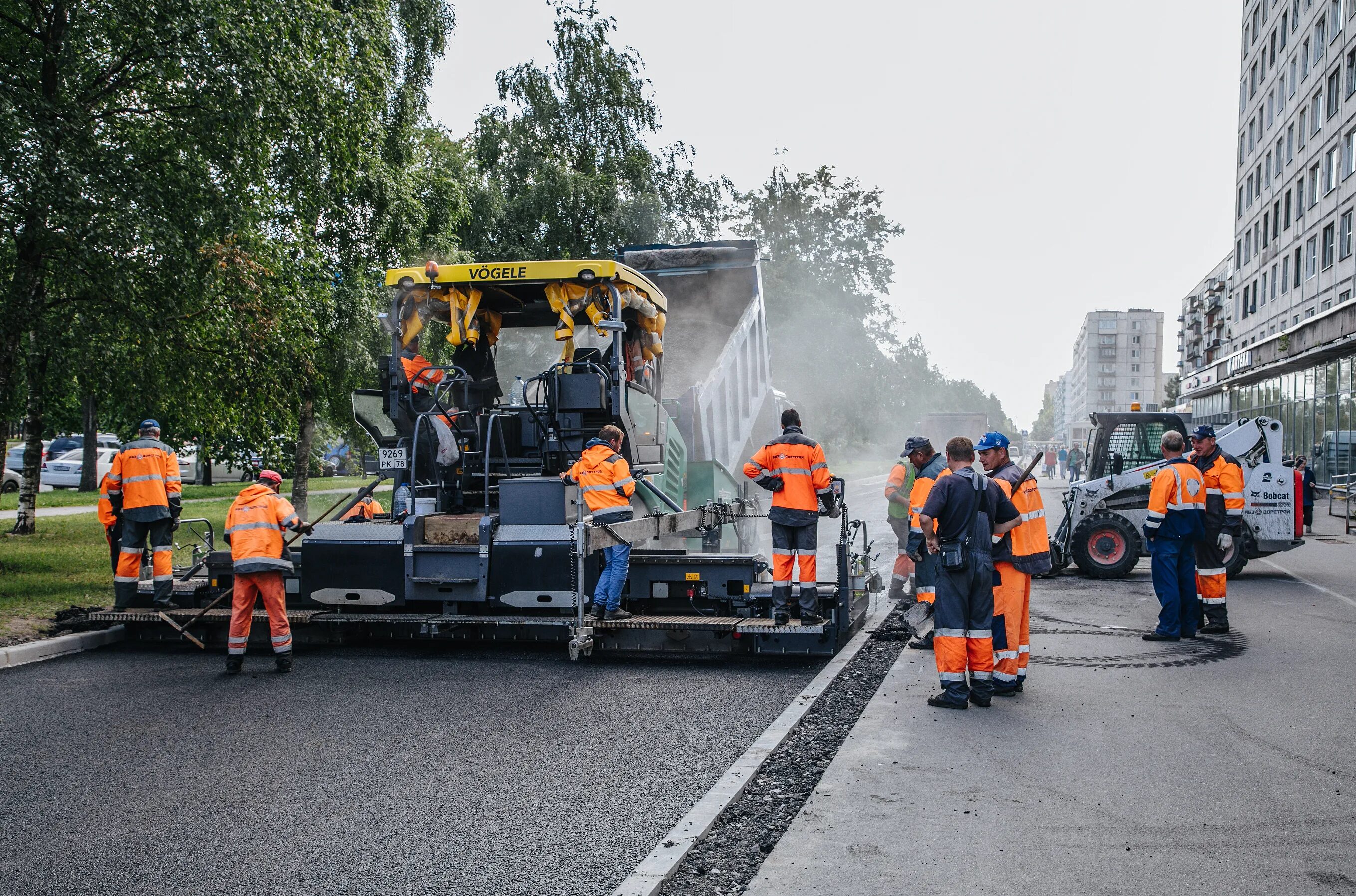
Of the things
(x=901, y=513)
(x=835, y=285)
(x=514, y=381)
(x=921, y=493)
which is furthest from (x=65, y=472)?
(x=921, y=493)

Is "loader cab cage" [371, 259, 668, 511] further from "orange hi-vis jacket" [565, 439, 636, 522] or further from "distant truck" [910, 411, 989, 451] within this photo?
"distant truck" [910, 411, 989, 451]

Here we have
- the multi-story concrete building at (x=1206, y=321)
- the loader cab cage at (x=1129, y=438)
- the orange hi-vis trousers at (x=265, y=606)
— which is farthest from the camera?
the multi-story concrete building at (x=1206, y=321)

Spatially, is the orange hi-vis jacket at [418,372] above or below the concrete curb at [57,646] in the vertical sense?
above

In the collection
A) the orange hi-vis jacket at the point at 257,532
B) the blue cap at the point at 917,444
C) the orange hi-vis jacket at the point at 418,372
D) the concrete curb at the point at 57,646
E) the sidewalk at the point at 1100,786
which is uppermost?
the orange hi-vis jacket at the point at 418,372

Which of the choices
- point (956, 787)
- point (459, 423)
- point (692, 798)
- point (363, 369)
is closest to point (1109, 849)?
A: point (956, 787)

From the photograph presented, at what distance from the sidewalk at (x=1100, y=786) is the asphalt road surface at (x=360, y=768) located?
78 centimetres

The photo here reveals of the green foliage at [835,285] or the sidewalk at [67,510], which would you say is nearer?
the sidewalk at [67,510]

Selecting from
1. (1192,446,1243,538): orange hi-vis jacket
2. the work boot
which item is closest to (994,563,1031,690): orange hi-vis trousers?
the work boot

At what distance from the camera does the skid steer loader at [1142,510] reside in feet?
43.5

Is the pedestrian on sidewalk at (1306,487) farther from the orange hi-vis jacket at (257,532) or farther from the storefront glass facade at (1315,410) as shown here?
the orange hi-vis jacket at (257,532)

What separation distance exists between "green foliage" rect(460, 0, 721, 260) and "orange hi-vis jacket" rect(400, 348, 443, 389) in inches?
693

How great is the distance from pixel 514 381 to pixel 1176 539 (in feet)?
18.5

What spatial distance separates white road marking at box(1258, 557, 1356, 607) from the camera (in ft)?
37.7

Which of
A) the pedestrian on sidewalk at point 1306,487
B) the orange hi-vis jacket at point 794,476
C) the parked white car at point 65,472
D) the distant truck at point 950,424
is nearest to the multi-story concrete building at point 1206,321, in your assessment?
the distant truck at point 950,424
